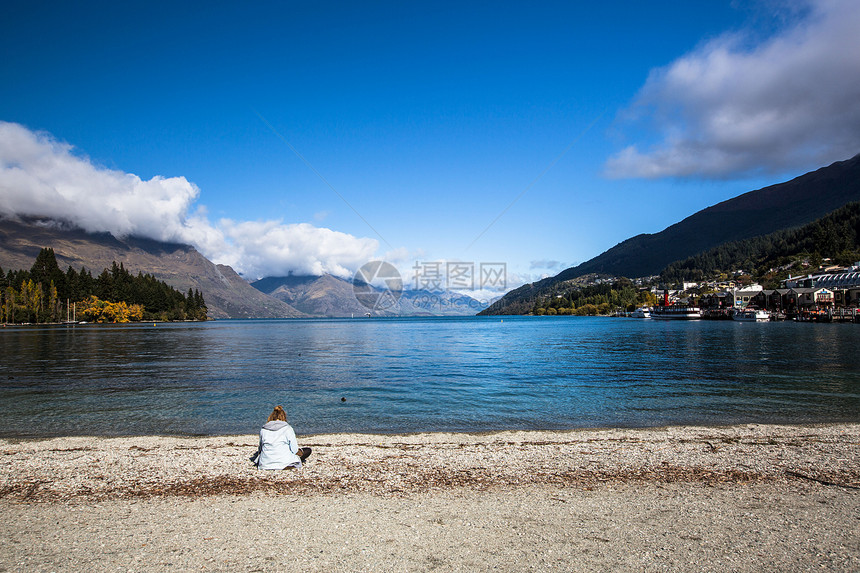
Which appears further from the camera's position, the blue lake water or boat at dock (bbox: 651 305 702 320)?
boat at dock (bbox: 651 305 702 320)

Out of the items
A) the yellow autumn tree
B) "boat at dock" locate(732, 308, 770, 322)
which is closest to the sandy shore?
"boat at dock" locate(732, 308, 770, 322)

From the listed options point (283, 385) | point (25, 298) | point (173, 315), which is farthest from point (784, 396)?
point (173, 315)

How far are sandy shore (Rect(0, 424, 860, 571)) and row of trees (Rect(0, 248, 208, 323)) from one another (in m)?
167

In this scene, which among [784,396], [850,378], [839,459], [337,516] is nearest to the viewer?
[337,516]

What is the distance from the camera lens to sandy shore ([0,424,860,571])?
704 cm

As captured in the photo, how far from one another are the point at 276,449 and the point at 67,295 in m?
185

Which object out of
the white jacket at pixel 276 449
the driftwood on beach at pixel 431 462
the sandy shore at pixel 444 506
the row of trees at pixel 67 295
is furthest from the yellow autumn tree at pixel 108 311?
the white jacket at pixel 276 449

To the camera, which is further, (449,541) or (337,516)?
(337,516)

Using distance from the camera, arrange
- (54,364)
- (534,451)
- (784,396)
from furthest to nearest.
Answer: (54,364) < (784,396) < (534,451)

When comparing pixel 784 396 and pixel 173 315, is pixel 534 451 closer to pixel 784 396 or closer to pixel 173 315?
pixel 784 396

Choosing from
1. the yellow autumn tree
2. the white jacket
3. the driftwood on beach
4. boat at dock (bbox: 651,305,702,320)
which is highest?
the yellow autumn tree

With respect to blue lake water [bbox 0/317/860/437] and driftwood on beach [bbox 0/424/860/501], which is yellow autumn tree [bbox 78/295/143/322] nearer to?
blue lake water [bbox 0/317/860/437]

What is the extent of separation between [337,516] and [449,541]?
237 cm

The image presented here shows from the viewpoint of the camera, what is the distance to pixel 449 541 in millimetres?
7609
